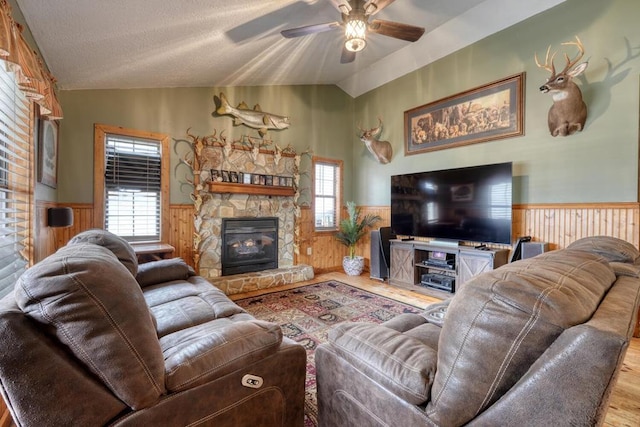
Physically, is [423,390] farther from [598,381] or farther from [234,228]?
[234,228]

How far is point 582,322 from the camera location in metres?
0.68

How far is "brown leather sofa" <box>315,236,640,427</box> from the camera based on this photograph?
60cm

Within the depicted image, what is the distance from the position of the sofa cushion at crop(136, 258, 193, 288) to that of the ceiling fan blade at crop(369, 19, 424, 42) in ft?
9.55

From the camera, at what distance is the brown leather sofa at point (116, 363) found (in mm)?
743

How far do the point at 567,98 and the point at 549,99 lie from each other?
0.99 feet

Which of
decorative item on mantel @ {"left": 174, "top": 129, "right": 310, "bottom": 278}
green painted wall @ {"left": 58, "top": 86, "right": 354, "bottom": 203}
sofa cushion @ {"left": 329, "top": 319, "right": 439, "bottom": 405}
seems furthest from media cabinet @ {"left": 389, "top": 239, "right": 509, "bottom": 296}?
sofa cushion @ {"left": 329, "top": 319, "right": 439, "bottom": 405}

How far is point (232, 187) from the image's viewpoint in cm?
427

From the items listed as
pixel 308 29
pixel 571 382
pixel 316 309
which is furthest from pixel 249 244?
pixel 571 382

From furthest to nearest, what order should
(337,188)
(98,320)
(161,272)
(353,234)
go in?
(337,188), (353,234), (161,272), (98,320)

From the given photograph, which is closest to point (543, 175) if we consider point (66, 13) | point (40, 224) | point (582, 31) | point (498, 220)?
point (498, 220)

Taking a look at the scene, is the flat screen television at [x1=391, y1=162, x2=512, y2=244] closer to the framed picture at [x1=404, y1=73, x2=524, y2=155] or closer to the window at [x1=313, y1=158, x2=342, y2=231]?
the framed picture at [x1=404, y1=73, x2=524, y2=155]

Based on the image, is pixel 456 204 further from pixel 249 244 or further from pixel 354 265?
pixel 249 244

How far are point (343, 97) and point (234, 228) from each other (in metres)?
3.43

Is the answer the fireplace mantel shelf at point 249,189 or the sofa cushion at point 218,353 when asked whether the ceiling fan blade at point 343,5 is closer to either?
the sofa cushion at point 218,353
